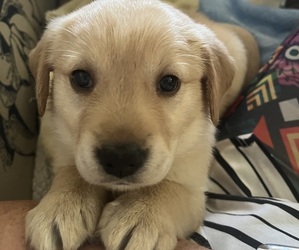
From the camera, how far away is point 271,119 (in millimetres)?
1926

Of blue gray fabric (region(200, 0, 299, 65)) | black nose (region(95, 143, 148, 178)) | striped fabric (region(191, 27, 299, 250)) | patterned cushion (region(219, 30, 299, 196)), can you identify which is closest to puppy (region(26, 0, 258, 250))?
black nose (region(95, 143, 148, 178))

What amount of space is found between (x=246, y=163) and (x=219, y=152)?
126 mm

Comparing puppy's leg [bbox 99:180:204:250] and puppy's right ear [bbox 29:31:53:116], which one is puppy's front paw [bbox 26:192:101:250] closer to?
puppy's leg [bbox 99:180:204:250]

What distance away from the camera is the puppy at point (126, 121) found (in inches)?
51.7

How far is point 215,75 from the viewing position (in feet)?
5.45

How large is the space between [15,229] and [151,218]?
1.14 feet

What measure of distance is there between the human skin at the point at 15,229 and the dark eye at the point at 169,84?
0.42m

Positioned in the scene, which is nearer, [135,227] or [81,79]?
[135,227]

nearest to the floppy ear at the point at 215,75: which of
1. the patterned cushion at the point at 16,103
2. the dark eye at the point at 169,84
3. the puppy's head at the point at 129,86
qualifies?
the puppy's head at the point at 129,86

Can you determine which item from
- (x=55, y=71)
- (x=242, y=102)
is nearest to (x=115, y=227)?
(x=55, y=71)

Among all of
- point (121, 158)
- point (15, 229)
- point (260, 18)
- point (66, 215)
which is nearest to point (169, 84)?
point (121, 158)

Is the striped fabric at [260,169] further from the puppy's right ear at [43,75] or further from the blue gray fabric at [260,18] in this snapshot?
the puppy's right ear at [43,75]

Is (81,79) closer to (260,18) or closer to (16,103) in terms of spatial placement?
(16,103)

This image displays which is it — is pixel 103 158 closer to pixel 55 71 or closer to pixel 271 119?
pixel 55 71
